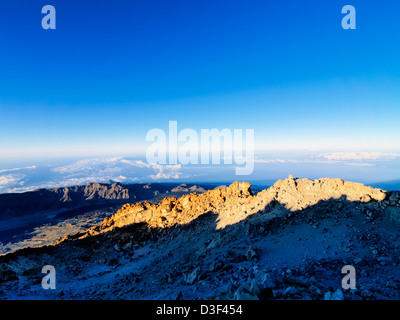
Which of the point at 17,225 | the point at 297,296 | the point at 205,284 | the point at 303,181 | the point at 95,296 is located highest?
the point at 303,181

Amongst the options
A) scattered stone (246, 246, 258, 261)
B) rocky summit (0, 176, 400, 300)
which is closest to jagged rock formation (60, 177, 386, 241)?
rocky summit (0, 176, 400, 300)

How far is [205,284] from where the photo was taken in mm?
6949

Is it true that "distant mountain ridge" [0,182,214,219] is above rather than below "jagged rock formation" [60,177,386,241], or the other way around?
below

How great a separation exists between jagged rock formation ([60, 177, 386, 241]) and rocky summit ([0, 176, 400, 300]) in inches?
2.7

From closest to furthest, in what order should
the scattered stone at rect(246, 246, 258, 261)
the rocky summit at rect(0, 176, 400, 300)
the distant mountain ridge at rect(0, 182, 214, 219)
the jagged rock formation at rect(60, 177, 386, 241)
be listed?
the rocky summit at rect(0, 176, 400, 300) → the scattered stone at rect(246, 246, 258, 261) → the jagged rock formation at rect(60, 177, 386, 241) → the distant mountain ridge at rect(0, 182, 214, 219)

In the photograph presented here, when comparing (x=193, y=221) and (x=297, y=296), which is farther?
(x=193, y=221)

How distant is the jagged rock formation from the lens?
38.6ft

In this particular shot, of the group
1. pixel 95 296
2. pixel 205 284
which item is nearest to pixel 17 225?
pixel 95 296

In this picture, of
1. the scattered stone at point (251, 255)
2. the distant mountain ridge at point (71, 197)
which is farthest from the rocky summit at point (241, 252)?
the distant mountain ridge at point (71, 197)

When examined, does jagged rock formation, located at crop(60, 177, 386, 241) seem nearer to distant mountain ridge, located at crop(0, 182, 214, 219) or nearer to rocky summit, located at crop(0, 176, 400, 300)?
rocky summit, located at crop(0, 176, 400, 300)

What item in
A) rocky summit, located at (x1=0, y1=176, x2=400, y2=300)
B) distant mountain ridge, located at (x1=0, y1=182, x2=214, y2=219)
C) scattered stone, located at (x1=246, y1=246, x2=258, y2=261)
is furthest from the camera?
distant mountain ridge, located at (x1=0, y1=182, x2=214, y2=219)

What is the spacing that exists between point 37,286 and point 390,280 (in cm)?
1720
